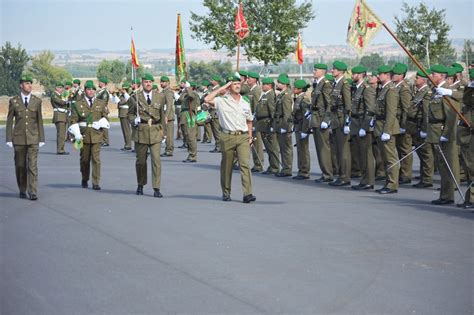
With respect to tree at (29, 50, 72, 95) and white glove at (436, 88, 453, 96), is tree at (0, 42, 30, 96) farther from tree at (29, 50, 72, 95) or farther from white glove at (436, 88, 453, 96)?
white glove at (436, 88, 453, 96)

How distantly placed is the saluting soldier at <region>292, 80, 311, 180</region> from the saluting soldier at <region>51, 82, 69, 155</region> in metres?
9.39

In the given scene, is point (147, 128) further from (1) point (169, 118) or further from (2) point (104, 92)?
(1) point (169, 118)

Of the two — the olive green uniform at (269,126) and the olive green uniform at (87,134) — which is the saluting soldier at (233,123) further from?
the olive green uniform at (269,126)

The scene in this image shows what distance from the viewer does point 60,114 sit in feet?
92.7

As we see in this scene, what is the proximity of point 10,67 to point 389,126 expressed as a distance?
68323 millimetres

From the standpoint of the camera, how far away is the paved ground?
829 cm

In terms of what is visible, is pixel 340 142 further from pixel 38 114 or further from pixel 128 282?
pixel 128 282

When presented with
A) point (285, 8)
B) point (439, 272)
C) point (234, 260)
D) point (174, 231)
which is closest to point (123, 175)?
point (174, 231)

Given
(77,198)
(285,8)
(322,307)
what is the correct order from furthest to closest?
(285,8), (77,198), (322,307)

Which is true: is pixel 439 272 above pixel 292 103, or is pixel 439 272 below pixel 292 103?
below

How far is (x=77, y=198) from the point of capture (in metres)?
15.9

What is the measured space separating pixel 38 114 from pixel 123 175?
13.8ft

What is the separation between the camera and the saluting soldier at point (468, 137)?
45.9 ft

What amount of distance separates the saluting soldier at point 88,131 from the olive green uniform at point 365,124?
4597 mm
